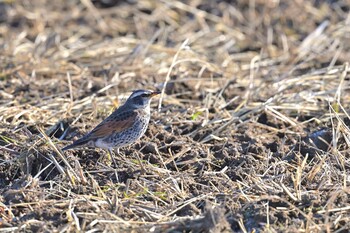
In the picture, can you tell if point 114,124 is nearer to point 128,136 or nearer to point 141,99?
point 128,136

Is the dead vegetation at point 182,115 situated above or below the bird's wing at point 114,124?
below

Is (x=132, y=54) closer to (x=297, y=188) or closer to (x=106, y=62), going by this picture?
(x=106, y=62)

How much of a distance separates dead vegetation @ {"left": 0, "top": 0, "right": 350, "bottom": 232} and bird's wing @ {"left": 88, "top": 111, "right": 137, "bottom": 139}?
0.29 m

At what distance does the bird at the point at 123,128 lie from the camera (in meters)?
7.60

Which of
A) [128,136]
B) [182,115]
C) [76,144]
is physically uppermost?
[76,144]

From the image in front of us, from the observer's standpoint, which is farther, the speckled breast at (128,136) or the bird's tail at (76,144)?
the speckled breast at (128,136)

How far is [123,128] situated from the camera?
25.5 ft

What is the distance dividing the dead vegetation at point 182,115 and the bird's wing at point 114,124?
29cm

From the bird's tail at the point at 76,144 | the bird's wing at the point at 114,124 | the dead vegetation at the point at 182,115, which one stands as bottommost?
the dead vegetation at the point at 182,115

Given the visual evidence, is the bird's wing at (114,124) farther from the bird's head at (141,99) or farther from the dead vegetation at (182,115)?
the dead vegetation at (182,115)

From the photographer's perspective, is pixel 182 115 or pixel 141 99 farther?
pixel 182 115

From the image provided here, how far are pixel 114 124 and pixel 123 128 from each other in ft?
0.41

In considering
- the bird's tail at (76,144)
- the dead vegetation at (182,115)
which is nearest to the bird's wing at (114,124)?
the bird's tail at (76,144)

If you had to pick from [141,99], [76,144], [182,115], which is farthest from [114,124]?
[182,115]
